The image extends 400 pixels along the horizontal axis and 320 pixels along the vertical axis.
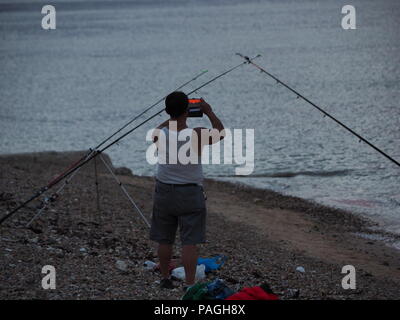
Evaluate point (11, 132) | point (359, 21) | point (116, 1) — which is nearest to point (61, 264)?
point (11, 132)

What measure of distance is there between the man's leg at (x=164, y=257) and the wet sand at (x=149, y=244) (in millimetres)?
156

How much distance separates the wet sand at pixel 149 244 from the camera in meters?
6.80

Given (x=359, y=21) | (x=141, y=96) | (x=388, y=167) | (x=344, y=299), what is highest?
(x=359, y=21)

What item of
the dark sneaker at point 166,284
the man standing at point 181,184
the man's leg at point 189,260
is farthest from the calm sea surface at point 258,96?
the man standing at point 181,184

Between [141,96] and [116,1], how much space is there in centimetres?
14551

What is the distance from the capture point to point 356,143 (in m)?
18.9

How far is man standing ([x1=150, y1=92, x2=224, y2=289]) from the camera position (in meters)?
6.09

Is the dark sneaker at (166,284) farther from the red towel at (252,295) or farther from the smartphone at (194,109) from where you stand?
the smartphone at (194,109)

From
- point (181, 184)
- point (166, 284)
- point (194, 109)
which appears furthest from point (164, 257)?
point (194, 109)

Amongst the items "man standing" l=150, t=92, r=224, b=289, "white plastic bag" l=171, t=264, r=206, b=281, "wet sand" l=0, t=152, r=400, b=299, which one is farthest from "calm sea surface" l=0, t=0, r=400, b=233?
"man standing" l=150, t=92, r=224, b=289

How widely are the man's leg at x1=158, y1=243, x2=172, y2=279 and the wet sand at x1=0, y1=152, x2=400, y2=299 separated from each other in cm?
16

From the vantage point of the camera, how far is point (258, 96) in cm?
2895

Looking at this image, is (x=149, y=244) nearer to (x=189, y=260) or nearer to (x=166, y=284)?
(x=166, y=284)
